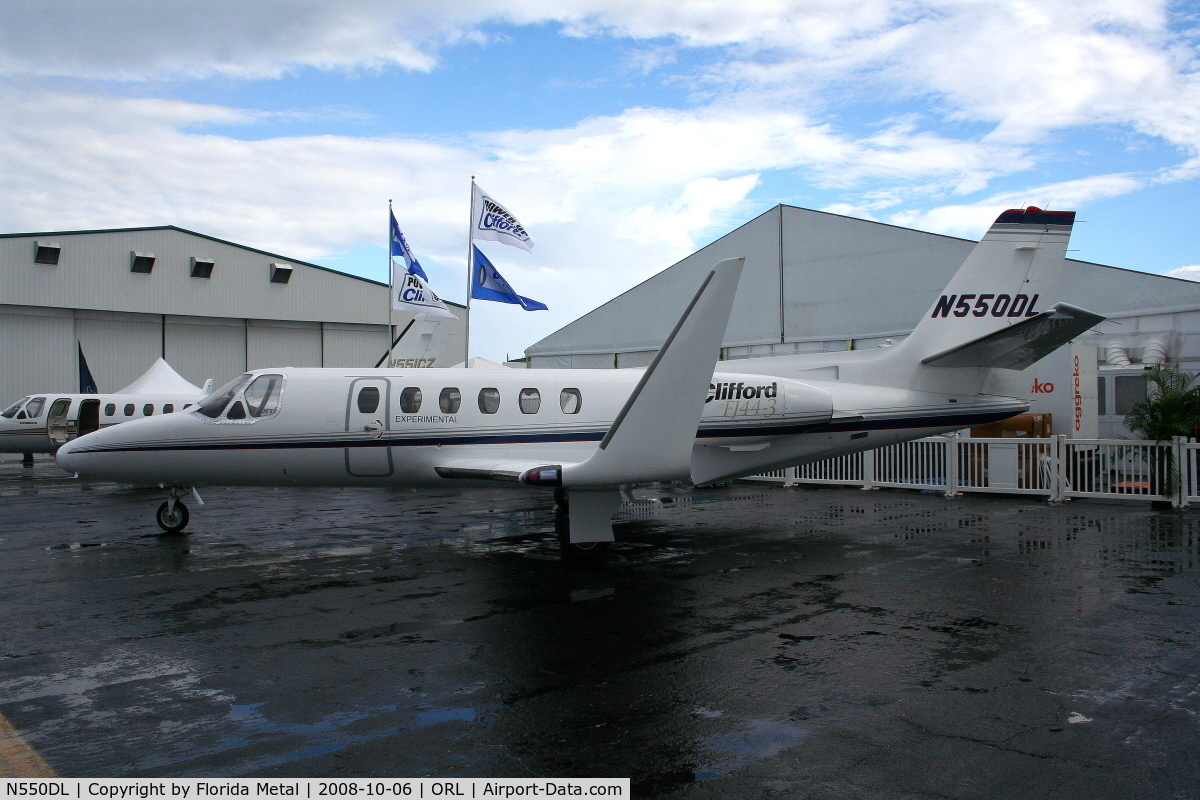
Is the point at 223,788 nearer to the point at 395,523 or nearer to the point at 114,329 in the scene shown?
the point at 395,523

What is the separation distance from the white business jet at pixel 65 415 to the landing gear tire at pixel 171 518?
39.8 feet

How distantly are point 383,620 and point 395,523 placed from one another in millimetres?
6749

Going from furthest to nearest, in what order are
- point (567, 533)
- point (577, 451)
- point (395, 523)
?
point (395, 523), point (577, 451), point (567, 533)

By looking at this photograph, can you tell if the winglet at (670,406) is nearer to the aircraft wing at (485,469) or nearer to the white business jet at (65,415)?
the aircraft wing at (485,469)

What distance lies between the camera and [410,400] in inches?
472

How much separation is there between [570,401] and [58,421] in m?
19.8

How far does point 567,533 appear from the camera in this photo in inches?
444

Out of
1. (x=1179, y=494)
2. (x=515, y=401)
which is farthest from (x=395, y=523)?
(x=1179, y=494)

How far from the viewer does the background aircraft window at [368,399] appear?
39.1ft

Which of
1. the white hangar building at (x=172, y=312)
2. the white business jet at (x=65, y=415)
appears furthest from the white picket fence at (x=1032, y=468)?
the white business jet at (x=65, y=415)

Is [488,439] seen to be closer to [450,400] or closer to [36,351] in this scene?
[450,400]

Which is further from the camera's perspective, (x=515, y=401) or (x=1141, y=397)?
(x=1141, y=397)

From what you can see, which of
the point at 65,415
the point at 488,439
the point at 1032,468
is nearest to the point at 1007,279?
the point at 1032,468

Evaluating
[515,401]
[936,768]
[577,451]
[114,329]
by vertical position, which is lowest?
[936,768]
